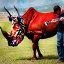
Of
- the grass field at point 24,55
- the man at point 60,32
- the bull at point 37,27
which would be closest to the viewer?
the man at point 60,32

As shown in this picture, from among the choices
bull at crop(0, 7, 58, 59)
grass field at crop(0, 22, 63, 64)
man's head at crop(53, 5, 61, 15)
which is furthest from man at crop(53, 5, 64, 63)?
bull at crop(0, 7, 58, 59)

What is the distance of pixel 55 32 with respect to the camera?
43.2ft

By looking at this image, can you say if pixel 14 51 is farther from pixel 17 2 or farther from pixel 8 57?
pixel 17 2

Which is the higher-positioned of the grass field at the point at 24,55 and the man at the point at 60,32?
the man at the point at 60,32

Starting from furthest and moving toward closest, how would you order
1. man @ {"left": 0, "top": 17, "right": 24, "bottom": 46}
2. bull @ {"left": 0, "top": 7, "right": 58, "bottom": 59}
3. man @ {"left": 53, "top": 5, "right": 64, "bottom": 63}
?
man @ {"left": 0, "top": 17, "right": 24, "bottom": 46} → bull @ {"left": 0, "top": 7, "right": 58, "bottom": 59} → man @ {"left": 53, "top": 5, "right": 64, "bottom": 63}

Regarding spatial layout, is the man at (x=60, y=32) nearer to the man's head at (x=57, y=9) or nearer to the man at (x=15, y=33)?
the man's head at (x=57, y=9)

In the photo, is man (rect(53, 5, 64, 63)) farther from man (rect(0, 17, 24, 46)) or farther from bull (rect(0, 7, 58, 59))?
man (rect(0, 17, 24, 46))

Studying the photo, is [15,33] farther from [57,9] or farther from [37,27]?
[57,9]

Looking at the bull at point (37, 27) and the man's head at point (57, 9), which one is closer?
the man's head at point (57, 9)

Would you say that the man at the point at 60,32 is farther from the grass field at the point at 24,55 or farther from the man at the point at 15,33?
the man at the point at 15,33

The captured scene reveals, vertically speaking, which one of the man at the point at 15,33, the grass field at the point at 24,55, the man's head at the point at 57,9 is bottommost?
the grass field at the point at 24,55

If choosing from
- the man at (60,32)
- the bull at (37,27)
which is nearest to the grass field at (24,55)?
the man at (60,32)

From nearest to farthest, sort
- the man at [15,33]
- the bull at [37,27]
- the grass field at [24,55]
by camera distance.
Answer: the grass field at [24,55] → the bull at [37,27] → the man at [15,33]

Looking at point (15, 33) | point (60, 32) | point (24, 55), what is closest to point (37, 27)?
point (15, 33)
